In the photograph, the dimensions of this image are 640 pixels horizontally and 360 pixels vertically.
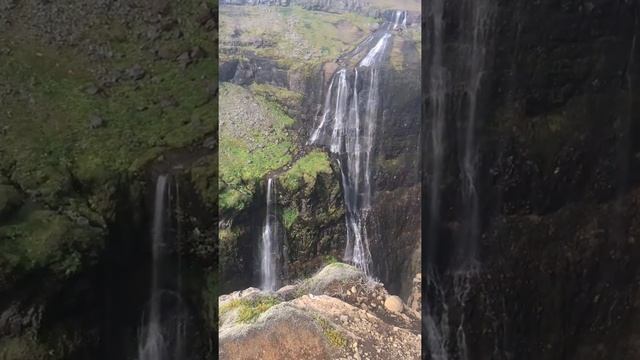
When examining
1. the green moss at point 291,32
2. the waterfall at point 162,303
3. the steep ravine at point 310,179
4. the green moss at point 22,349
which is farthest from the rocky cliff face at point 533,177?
the green moss at point 22,349

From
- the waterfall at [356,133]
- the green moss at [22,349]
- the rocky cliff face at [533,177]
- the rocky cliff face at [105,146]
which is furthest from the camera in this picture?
the rocky cliff face at [533,177]

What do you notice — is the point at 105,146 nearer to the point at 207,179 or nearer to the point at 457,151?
the point at 207,179

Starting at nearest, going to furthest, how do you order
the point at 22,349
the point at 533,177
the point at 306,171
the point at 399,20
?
the point at 22,349, the point at 399,20, the point at 306,171, the point at 533,177

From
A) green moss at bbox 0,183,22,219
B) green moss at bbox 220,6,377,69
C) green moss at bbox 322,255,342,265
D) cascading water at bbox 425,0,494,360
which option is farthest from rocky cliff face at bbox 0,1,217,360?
cascading water at bbox 425,0,494,360

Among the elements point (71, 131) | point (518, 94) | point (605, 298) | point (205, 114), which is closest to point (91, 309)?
point (71, 131)

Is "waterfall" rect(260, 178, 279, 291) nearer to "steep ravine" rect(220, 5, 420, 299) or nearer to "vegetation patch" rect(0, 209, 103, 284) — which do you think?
"steep ravine" rect(220, 5, 420, 299)

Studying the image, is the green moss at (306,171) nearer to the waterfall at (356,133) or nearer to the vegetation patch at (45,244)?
the waterfall at (356,133)

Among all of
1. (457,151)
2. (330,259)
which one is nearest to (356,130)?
(457,151)
